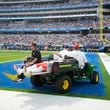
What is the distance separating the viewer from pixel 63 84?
1071 cm

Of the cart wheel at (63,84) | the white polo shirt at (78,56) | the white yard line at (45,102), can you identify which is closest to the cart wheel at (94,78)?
the white polo shirt at (78,56)

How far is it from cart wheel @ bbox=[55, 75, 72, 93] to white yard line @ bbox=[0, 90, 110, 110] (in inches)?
20.0

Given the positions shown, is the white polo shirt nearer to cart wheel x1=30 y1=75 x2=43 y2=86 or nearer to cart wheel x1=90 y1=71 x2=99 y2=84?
cart wheel x1=90 y1=71 x2=99 y2=84

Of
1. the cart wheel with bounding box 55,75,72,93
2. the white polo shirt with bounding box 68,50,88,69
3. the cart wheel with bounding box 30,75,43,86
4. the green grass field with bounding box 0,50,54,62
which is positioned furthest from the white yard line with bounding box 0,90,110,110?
the green grass field with bounding box 0,50,54,62

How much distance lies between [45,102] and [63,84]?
154 cm

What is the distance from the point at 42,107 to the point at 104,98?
2219mm

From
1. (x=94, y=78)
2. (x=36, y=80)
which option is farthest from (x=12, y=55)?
(x=36, y=80)

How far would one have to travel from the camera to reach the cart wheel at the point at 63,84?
34.6 feet

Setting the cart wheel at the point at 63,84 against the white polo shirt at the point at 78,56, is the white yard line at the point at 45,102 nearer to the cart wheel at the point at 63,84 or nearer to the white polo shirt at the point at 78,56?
the cart wheel at the point at 63,84

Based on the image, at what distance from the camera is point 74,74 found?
462 inches

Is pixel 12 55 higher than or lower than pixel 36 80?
higher

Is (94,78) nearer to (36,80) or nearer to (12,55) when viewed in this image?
(36,80)

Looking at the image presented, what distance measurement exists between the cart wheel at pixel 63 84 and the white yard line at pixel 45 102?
1.66 ft

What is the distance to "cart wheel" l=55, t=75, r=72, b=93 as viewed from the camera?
1054 cm
